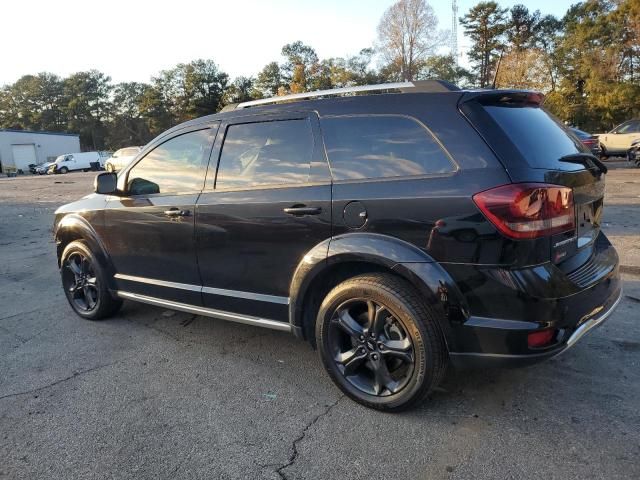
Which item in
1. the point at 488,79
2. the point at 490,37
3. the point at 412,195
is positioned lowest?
the point at 412,195

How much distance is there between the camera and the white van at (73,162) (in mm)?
43312

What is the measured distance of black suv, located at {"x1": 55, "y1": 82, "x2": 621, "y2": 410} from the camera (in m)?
2.44

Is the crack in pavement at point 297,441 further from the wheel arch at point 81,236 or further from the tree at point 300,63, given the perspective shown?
the tree at point 300,63

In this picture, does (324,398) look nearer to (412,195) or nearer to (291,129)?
(412,195)

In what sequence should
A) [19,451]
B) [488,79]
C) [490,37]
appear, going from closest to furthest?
[19,451]
[488,79]
[490,37]

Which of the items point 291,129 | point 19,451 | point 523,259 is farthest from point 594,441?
point 19,451

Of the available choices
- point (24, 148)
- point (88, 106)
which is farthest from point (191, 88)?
point (24, 148)

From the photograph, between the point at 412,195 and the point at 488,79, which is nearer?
the point at 412,195

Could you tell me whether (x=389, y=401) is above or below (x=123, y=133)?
below

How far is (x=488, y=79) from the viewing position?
2245 inches

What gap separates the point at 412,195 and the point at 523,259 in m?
0.66

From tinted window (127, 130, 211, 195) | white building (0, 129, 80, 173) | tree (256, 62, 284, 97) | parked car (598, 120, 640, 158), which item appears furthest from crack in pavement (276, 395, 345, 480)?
tree (256, 62, 284, 97)

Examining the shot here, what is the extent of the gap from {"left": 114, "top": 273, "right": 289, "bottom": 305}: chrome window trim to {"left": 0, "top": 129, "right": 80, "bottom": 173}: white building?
59683 millimetres

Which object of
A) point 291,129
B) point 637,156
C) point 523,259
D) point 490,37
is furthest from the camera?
point 490,37
